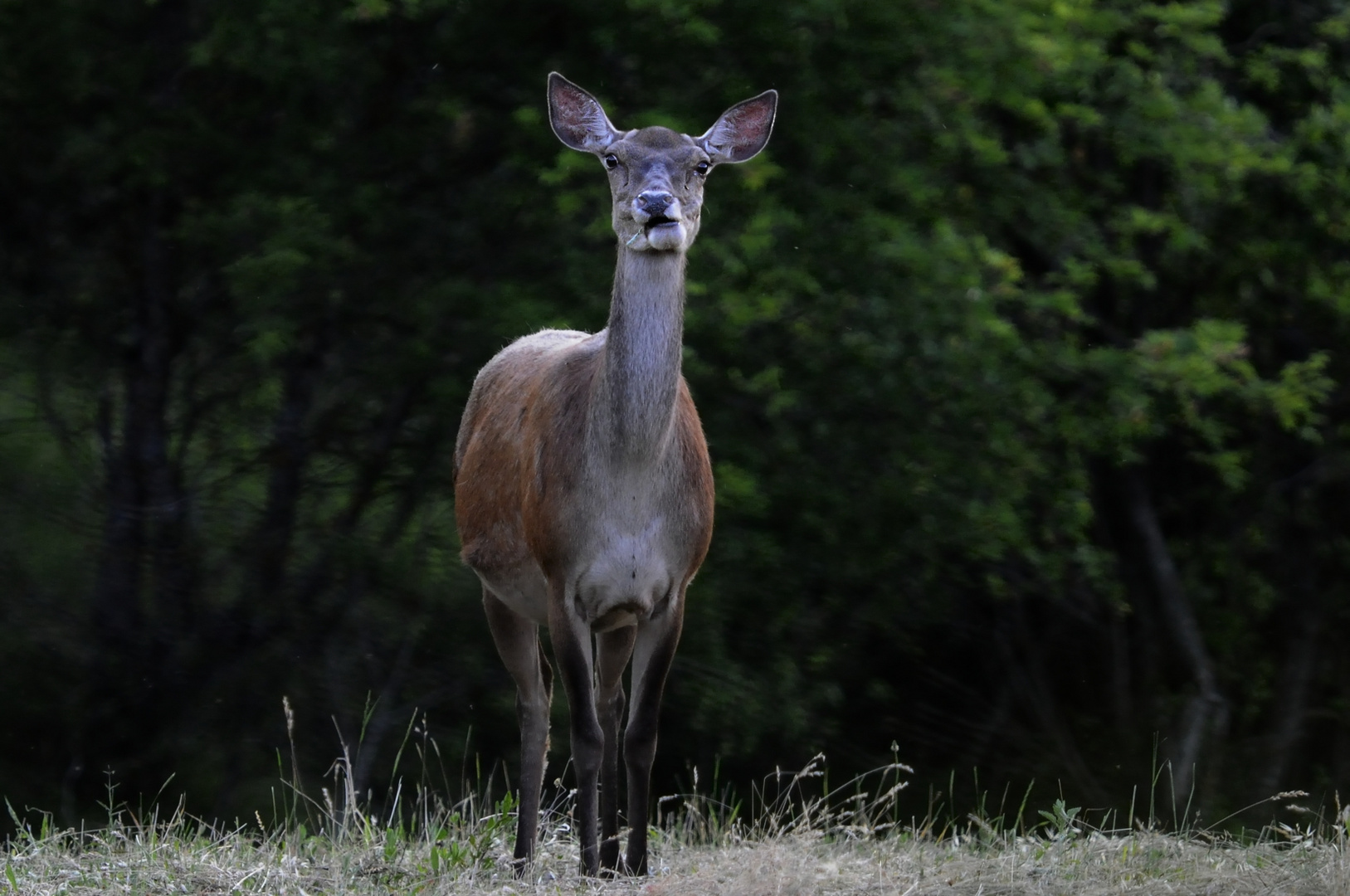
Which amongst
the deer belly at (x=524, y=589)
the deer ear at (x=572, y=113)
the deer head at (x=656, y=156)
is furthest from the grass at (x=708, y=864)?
the deer ear at (x=572, y=113)

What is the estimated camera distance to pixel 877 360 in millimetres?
9867

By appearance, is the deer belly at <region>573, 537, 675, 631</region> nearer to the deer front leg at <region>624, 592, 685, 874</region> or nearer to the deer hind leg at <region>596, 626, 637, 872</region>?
the deer front leg at <region>624, 592, 685, 874</region>

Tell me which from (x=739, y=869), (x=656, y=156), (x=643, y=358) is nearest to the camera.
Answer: (x=739, y=869)

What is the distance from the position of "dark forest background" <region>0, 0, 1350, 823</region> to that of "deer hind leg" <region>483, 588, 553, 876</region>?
3104 millimetres

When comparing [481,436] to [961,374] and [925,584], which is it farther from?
[925,584]

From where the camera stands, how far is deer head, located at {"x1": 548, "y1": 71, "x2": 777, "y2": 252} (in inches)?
217

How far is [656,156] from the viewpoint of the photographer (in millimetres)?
5730

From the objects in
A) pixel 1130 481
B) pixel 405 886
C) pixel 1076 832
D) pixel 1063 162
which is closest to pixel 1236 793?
pixel 1130 481

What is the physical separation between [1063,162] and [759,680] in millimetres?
3646

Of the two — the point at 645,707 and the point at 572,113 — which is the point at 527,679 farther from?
the point at 572,113

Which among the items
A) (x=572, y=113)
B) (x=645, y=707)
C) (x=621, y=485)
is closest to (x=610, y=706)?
(x=645, y=707)

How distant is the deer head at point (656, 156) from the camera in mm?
5504

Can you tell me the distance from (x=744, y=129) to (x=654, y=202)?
1.02 m

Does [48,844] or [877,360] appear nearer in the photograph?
[48,844]
